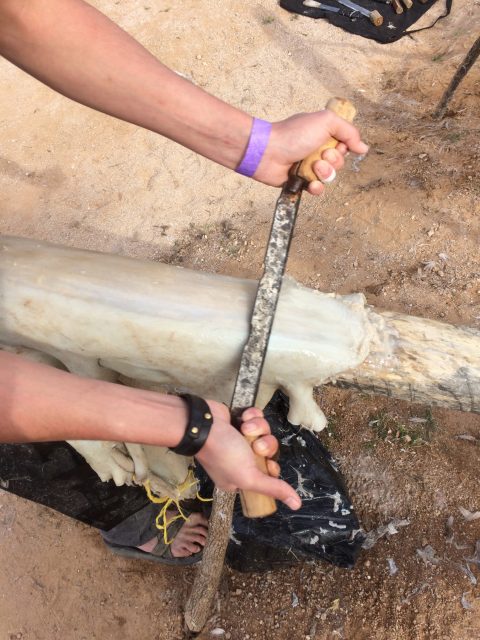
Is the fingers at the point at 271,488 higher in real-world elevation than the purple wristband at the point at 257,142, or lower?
lower

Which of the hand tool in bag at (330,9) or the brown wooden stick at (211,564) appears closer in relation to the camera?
the brown wooden stick at (211,564)

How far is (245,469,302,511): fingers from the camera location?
4.47ft

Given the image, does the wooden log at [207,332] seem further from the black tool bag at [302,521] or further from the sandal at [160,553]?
the sandal at [160,553]

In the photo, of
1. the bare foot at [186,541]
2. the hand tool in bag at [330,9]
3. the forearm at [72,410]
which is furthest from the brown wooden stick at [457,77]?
the forearm at [72,410]

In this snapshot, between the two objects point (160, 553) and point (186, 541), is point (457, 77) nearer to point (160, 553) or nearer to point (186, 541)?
point (186, 541)

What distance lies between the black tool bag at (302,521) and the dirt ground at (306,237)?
220mm

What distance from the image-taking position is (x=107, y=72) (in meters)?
1.60

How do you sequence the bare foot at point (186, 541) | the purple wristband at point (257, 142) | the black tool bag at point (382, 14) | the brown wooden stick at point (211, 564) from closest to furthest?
1. the purple wristband at point (257, 142)
2. the brown wooden stick at point (211, 564)
3. the bare foot at point (186, 541)
4. the black tool bag at point (382, 14)

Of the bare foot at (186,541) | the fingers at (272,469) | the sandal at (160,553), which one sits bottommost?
the sandal at (160,553)

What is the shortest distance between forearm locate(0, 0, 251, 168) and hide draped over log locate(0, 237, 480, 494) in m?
0.46

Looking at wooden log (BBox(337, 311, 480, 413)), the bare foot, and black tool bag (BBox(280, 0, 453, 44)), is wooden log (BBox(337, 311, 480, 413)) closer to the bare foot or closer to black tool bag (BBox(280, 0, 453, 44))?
the bare foot

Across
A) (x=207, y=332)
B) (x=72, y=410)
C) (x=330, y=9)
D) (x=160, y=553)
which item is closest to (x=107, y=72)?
(x=207, y=332)

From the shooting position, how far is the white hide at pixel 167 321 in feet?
5.01

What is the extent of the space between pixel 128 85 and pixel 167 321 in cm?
73
